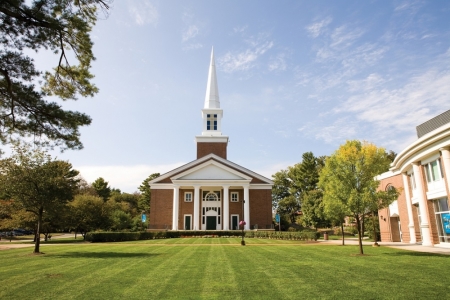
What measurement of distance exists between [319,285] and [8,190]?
696 inches

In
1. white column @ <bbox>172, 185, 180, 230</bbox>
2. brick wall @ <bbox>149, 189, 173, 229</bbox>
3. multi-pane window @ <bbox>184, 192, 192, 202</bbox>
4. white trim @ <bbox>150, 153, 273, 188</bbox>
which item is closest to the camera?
white column @ <bbox>172, 185, 180, 230</bbox>

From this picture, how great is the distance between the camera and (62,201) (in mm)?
20172

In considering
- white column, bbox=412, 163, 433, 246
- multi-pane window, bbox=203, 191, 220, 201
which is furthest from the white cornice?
multi-pane window, bbox=203, 191, 220, 201

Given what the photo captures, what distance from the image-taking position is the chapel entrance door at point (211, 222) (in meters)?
44.8

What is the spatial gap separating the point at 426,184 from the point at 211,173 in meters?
27.7

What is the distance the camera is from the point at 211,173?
45.0 metres

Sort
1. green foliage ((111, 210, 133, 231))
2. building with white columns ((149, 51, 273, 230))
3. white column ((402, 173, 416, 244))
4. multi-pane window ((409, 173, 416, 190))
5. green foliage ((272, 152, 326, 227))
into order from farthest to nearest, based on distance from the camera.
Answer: green foliage ((272, 152, 326, 227)) < building with white columns ((149, 51, 273, 230)) < green foliage ((111, 210, 133, 231)) < multi-pane window ((409, 173, 416, 190)) < white column ((402, 173, 416, 244))

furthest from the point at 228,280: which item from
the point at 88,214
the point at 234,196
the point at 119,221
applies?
the point at 234,196

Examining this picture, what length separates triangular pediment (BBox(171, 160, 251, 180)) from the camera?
44594 mm

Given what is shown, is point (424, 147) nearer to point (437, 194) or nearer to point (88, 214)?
point (437, 194)

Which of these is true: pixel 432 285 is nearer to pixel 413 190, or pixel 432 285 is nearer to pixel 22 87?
pixel 22 87

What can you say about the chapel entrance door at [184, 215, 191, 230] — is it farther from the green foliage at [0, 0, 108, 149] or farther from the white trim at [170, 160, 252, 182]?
the green foliage at [0, 0, 108, 149]

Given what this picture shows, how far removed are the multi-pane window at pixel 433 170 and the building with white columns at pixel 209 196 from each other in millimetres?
23846

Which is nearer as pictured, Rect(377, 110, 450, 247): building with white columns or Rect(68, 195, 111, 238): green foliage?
Rect(377, 110, 450, 247): building with white columns
